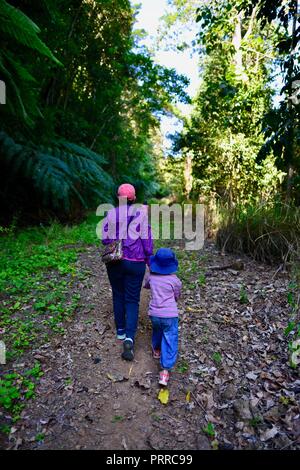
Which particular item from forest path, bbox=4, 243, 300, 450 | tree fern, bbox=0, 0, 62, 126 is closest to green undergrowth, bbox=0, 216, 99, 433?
forest path, bbox=4, 243, 300, 450

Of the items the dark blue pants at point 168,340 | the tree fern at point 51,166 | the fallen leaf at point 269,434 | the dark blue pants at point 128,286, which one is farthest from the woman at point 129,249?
the tree fern at point 51,166

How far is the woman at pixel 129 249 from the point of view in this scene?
316cm

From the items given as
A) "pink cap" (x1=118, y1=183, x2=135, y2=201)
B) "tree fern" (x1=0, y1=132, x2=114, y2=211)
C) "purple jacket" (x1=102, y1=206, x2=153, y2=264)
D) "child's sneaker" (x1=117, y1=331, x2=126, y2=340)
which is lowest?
"child's sneaker" (x1=117, y1=331, x2=126, y2=340)

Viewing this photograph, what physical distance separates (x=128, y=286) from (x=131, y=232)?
0.56m

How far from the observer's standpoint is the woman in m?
3.16

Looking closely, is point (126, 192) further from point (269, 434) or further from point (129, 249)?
point (269, 434)

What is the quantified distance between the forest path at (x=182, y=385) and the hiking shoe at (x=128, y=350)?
0.22ft

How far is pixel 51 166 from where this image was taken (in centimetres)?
646

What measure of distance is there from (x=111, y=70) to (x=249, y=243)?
25.5ft

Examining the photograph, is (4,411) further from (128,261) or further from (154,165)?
(154,165)

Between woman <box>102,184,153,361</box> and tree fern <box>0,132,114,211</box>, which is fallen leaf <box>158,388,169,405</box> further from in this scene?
tree fern <box>0,132,114,211</box>

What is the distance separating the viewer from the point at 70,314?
3.96 metres

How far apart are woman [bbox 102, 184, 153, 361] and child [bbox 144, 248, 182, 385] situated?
0.63 feet
